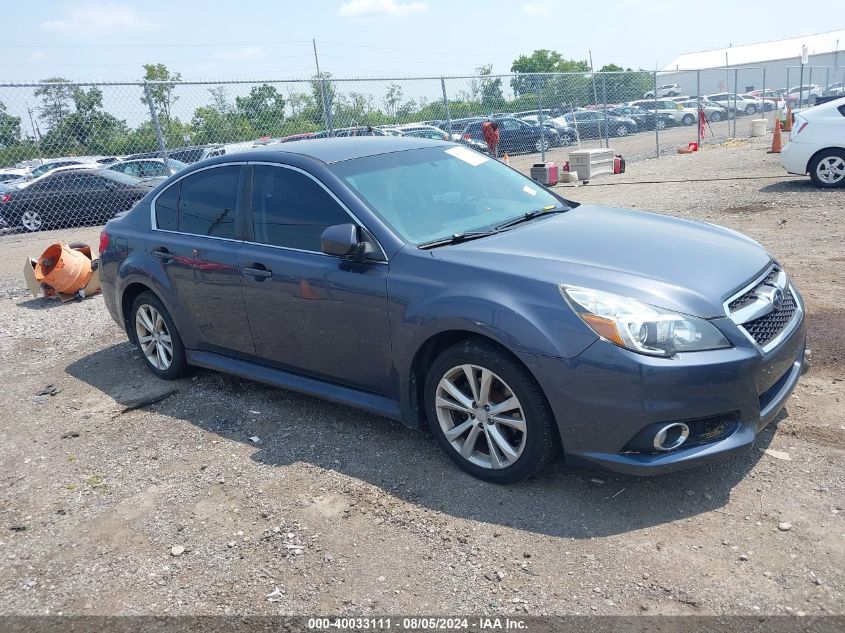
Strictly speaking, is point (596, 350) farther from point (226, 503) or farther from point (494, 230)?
point (226, 503)

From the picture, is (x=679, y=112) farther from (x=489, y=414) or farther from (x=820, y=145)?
(x=489, y=414)

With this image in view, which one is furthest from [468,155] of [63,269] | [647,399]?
[63,269]

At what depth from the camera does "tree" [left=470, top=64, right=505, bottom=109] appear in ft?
54.7

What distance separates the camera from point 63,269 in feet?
27.8

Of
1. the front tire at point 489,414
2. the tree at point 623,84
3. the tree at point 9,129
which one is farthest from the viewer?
the tree at point 623,84

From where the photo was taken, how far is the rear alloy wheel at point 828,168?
1120 cm

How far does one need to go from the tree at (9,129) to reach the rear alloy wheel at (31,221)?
610cm

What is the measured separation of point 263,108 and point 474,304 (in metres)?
9.63

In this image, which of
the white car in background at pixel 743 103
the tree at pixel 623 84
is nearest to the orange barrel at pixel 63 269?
the tree at pixel 623 84

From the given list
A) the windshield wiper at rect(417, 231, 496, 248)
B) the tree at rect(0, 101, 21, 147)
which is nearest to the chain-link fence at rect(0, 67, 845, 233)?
the tree at rect(0, 101, 21, 147)

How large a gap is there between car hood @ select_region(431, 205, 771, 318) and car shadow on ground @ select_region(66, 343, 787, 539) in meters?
0.90

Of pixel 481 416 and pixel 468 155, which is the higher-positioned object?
pixel 468 155

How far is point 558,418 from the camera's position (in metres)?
3.36

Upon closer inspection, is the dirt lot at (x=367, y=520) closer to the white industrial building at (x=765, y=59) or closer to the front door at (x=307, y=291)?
the front door at (x=307, y=291)
